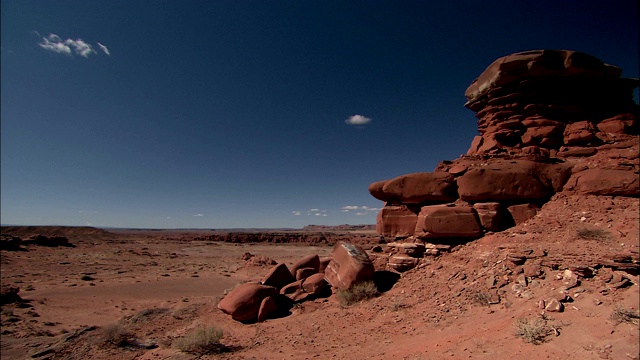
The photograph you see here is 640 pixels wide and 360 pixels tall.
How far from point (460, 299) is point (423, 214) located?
3.73 m

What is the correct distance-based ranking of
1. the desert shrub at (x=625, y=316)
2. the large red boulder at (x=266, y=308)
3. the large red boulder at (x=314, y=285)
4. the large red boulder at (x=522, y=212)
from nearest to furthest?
the desert shrub at (x=625, y=316) → the large red boulder at (x=522, y=212) → the large red boulder at (x=266, y=308) → the large red boulder at (x=314, y=285)

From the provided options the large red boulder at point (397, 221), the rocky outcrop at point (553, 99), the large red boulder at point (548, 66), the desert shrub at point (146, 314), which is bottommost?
the desert shrub at point (146, 314)

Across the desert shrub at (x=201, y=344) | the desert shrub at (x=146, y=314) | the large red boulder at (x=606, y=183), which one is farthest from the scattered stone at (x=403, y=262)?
the desert shrub at (x=146, y=314)

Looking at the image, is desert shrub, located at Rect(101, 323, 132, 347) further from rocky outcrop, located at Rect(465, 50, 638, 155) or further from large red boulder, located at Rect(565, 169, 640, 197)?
large red boulder, located at Rect(565, 169, 640, 197)

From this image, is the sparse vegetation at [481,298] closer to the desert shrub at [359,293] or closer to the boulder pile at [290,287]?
the desert shrub at [359,293]

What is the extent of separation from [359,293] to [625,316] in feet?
21.0

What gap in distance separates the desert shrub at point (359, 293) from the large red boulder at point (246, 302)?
9.45 ft

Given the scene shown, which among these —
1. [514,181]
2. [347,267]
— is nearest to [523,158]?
[514,181]

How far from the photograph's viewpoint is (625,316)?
4812mm

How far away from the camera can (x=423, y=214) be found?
10.7 meters

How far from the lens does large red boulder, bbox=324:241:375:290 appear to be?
10359 millimetres

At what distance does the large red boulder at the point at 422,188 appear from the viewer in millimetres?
10664

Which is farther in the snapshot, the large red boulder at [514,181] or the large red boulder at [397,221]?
the large red boulder at [397,221]

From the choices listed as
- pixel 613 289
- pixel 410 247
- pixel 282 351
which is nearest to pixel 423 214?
pixel 410 247
